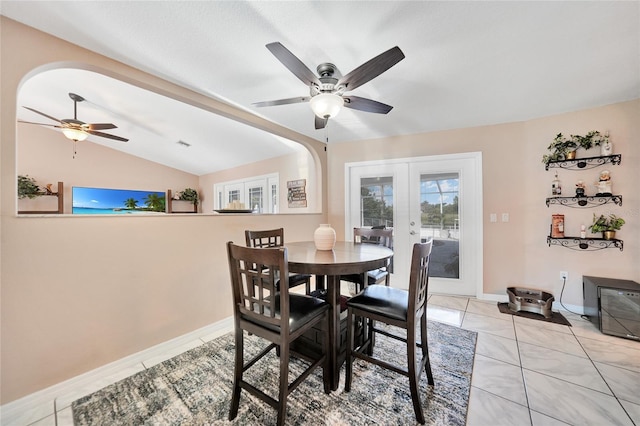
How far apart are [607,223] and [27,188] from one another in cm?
892

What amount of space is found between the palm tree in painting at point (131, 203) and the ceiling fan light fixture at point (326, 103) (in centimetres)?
640

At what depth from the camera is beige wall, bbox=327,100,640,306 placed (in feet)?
8.29

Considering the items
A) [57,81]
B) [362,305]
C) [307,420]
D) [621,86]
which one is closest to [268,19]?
[362,305]

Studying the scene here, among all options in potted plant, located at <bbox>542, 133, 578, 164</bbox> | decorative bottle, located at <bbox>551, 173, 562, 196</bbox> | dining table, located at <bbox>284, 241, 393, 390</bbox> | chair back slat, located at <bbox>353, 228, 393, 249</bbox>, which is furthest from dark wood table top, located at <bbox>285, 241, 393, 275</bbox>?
potted plant, located at <bbox>542, 133, 578, 164</bbox>

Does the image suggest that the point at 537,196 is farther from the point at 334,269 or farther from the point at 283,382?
the point at 283,382

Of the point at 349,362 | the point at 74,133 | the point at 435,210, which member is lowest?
the point at 349,362

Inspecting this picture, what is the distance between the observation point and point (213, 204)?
6.93 metres

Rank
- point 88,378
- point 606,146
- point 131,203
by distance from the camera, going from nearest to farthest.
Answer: point 88,378 < point 606,146 < point 131,203

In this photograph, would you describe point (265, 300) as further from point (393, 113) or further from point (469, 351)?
point (393, 113)

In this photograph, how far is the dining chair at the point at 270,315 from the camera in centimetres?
123

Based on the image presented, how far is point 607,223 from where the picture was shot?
8.39 ft

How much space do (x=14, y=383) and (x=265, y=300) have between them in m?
1.62

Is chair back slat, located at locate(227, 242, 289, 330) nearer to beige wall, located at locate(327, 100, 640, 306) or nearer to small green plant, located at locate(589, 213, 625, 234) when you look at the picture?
beige wall, located at locate(327, 100, 640, 306)

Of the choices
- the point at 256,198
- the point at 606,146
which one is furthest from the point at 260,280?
the point at 256,198
